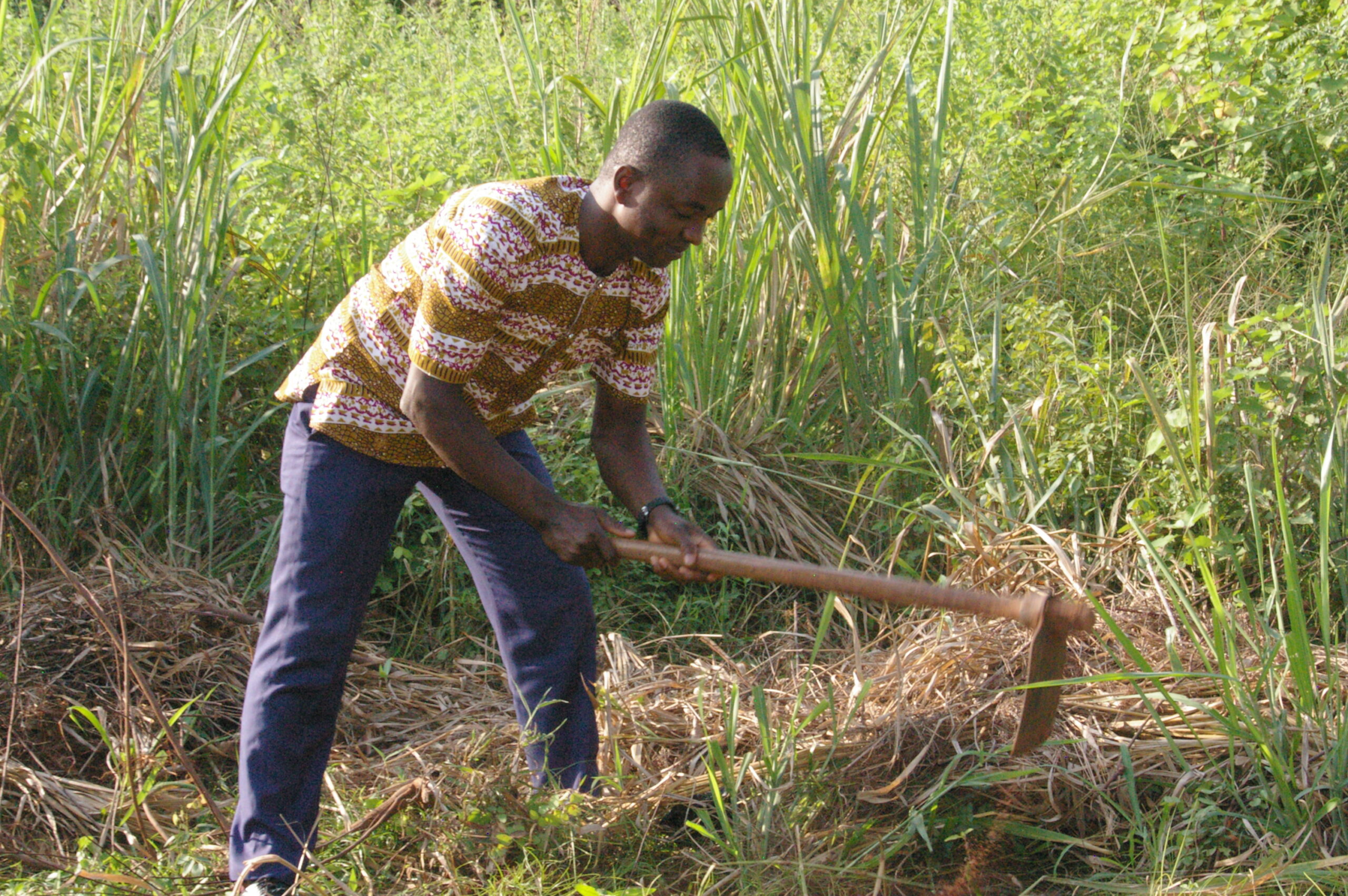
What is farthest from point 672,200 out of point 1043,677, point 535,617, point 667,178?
point 1043,677

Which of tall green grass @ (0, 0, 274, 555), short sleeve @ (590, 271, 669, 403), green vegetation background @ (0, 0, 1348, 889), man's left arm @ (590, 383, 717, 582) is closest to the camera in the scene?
short sleeve @ (590, 271, 669, 403)

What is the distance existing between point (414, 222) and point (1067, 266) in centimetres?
217

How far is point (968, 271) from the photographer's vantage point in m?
3.55

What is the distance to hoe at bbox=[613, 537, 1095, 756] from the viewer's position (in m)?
1.81

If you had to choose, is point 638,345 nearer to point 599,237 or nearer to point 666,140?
point 599,237

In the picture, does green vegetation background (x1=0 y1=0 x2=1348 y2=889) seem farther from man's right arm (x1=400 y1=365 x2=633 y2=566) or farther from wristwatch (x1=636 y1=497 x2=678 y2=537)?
man's right arm (x1=400 y1=365 x2=633 y2=566)

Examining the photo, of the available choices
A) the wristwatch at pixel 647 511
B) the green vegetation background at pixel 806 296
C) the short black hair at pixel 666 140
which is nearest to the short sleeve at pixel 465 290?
the short black hair at pixel 666 140

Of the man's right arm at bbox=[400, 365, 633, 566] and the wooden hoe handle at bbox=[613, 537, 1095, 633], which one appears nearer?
the wooden hoe handle at bbox=[613, 537, 1095, 633]

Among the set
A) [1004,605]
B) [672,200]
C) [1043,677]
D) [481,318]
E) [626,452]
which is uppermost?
[672,200]

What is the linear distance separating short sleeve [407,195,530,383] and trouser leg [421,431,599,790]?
365 millimetres

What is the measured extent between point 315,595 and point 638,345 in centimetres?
76

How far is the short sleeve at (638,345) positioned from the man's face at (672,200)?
0.18 m

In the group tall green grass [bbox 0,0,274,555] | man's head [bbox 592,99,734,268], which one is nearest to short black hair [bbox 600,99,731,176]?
man's head [bbox 592,99,734,268]

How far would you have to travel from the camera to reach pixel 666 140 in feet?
6.29
